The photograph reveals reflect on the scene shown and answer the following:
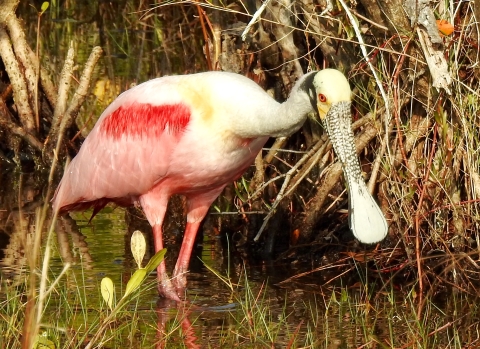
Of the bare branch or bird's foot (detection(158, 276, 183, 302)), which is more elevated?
the bare branch

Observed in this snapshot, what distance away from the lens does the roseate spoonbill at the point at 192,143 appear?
5996 millimetres

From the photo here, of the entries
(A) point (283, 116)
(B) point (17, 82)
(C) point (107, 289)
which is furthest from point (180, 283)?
(B) point (17, 82)

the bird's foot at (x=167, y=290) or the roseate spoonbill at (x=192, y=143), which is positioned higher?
the roseate spoonbill at (x=192, y=143)

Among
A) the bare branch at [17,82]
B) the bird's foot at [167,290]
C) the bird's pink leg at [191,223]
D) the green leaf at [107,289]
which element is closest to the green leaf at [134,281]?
the green leaf at [107,289]

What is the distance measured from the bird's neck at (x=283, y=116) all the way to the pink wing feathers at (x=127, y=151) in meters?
0.52

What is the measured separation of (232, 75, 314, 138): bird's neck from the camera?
605 cm

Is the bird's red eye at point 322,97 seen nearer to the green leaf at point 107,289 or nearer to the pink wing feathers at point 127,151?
the pink wing feathers at point 127,151

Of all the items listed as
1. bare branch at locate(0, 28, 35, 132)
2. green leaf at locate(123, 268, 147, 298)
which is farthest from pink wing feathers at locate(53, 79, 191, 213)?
bare branch at locate(0, 28, 35, 132)

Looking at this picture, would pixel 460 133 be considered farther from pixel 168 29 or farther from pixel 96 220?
pixel 168 29

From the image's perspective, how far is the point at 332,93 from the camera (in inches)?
227

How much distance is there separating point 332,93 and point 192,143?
3.76 ft

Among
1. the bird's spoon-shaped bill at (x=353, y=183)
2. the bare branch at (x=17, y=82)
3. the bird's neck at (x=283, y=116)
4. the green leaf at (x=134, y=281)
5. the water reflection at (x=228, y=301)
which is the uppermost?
the bare branch at (x=17, y=82)

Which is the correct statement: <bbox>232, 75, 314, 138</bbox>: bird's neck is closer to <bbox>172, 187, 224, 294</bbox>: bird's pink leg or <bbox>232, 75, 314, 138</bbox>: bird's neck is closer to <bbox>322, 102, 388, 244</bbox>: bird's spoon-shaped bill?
<bbox>322, 102, 388, 244</bbox>: bird's spoon-shaped bill

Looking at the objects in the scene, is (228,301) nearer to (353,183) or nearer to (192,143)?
(192,143)
